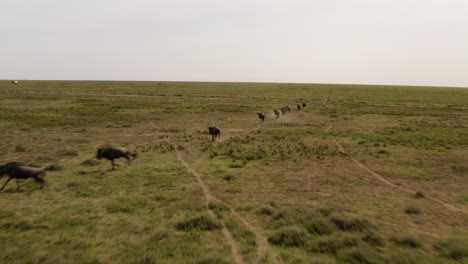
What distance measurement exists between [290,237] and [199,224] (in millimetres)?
2788

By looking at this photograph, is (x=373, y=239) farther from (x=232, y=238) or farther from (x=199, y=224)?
(x=199, y=224)

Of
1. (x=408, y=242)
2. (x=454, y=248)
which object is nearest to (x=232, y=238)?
(x=408, y=242)

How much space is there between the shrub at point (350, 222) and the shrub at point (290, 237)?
1.29 meters

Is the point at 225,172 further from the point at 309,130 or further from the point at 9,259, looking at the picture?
the point at 309,130

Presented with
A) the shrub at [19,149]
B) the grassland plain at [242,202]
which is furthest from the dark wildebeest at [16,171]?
the shrub at [19,149]

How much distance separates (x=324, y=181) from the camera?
13.2 m

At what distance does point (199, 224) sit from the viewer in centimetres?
865

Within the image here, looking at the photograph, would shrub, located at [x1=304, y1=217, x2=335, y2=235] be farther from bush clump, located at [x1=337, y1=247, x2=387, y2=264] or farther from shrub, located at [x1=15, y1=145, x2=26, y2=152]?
shrub, located at [x1=15, y1=145, x2=26, y2=152]

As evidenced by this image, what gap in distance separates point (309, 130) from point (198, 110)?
839 inches

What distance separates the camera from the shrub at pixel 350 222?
8.44 m

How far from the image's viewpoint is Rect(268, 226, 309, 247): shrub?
766 centimetres

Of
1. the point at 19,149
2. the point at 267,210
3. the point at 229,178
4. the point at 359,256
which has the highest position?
the point at 359,256

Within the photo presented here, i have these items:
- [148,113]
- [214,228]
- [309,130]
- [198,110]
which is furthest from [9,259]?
[198,110]

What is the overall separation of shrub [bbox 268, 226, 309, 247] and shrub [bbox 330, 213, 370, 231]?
4.23 feet
